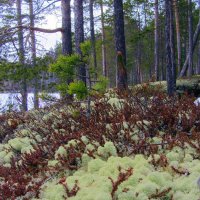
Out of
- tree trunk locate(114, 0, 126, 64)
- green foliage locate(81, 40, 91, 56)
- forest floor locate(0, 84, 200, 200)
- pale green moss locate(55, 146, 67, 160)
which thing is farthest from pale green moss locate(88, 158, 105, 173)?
tree trunk locate(114, 0, 126, 64)

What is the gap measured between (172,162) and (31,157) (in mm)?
1987

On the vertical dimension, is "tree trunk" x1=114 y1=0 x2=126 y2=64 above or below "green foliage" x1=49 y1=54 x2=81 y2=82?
above

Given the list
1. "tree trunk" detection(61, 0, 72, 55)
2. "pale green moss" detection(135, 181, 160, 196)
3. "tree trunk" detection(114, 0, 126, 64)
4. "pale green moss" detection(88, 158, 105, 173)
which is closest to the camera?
"pale green moss" detection(135, 181, 160, 196)

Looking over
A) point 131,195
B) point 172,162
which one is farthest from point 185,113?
point 131,195

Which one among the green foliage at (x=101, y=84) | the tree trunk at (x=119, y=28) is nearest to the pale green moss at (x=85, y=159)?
the green foliage at (x=101, y=84)

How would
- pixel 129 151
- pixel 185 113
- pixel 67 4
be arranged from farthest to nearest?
pixel 67 4
pixel 185 113
pixel 129 151

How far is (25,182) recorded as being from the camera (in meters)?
4.09

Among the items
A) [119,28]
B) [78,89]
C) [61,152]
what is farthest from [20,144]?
[119,28]

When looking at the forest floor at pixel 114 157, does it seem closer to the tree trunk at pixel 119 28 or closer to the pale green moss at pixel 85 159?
the pale green moss at pixel 85 159

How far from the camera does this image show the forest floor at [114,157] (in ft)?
10.9

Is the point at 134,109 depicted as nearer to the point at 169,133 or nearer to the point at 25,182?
the point at 169,133

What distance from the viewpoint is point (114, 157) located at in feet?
13.6

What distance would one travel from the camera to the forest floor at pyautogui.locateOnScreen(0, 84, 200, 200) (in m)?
3.32

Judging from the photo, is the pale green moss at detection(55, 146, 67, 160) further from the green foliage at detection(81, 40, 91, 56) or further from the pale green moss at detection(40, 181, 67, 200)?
the green foliage at detection(81, 40, 91, 56)
